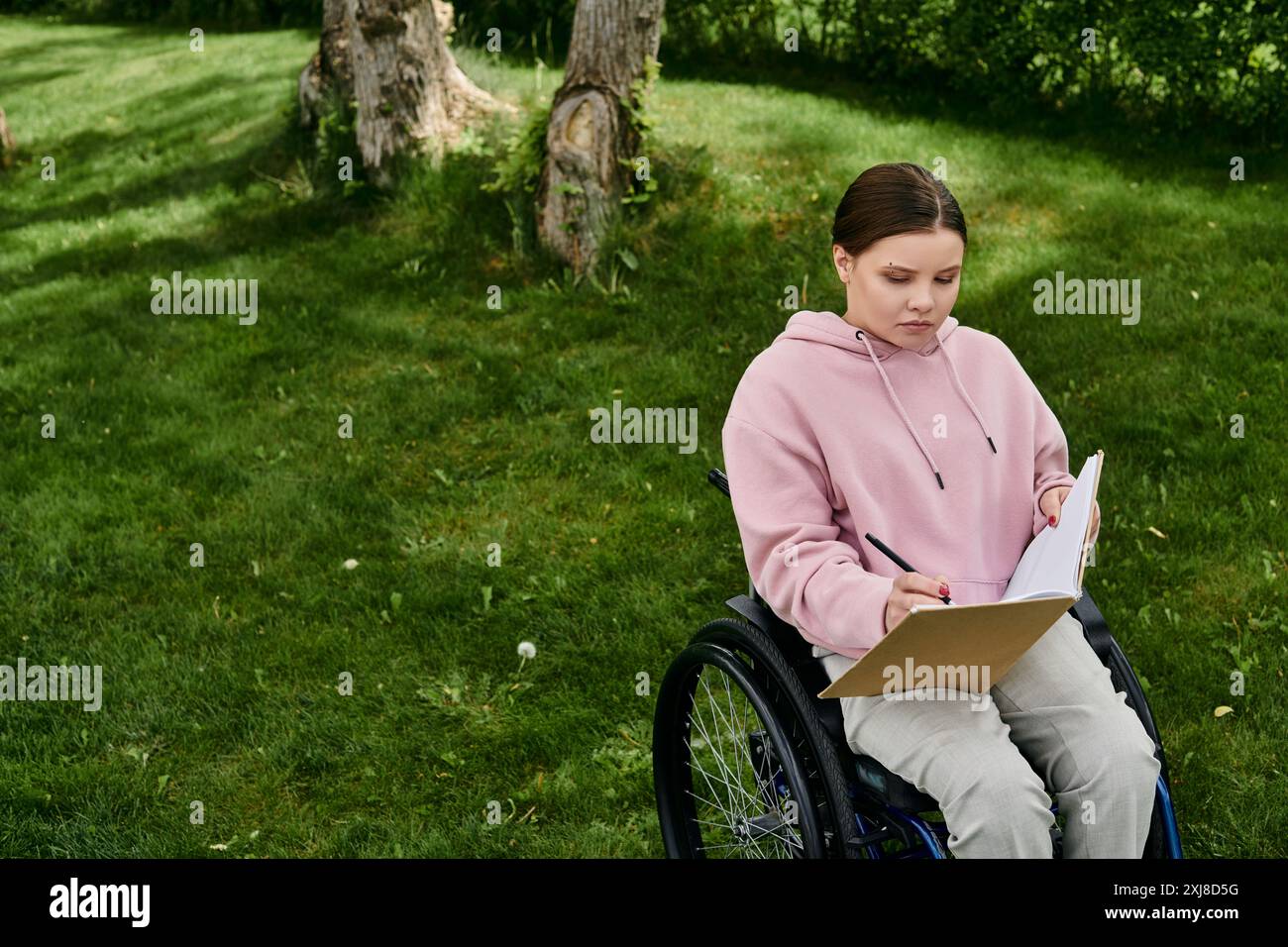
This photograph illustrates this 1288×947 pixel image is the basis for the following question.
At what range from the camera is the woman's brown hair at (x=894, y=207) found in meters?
2.24

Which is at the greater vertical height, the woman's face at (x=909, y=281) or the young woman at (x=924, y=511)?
the woman's face at (x=909, y=281)

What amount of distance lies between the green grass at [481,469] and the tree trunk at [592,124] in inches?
8.9

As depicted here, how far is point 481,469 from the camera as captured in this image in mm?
4723

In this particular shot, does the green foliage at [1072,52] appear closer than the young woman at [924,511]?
No

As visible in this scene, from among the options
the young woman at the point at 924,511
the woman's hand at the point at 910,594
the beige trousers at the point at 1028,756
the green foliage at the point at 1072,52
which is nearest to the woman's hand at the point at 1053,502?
the young woman at the point at 924,511

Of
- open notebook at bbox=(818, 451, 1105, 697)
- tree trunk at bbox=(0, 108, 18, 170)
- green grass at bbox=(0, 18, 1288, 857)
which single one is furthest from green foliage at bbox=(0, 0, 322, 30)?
open notebook at bbox=(818, 451, 1105, 697)

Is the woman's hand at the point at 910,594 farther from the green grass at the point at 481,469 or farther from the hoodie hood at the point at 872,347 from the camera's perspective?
the green grass at the point at 481,469

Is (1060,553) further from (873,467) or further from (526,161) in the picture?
(526,161)

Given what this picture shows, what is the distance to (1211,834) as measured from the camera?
2867 mm

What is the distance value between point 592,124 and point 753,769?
4.09 m

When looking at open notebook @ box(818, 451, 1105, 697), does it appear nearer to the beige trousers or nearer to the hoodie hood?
the beige trousers
